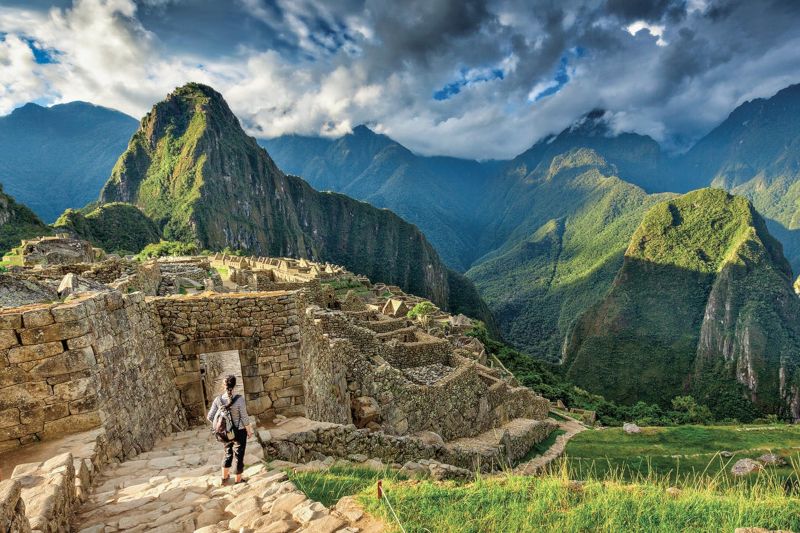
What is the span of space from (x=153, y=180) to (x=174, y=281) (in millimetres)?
172518

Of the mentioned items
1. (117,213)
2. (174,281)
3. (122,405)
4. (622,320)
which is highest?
(117,213)

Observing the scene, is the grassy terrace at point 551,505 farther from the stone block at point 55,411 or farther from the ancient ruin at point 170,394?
the stone block at point 55,411

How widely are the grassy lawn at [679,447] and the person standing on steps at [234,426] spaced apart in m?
15.4

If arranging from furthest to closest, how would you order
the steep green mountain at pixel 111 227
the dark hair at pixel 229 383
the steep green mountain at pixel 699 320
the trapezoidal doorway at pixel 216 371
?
the steep green mountain at pixel 699 320, the steep green mountain at pixel 111 227, the trapezoidal doorway at pixel 216 371, the dark hair at pixel 229 383

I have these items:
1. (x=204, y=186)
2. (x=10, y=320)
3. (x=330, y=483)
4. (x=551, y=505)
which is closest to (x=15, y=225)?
(x=10, y=320)

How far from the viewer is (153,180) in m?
164

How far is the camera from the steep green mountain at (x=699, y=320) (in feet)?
285

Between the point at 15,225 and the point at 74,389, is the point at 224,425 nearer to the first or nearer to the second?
the point at 74,389

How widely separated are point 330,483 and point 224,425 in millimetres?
1559

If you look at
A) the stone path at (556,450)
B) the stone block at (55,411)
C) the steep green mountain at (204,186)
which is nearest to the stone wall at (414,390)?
the stone path at (556,450)

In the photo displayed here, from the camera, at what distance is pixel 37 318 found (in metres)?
5.04

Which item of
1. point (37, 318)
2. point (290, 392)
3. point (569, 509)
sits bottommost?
point (569, 509)

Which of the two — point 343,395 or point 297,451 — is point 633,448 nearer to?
point 343,395

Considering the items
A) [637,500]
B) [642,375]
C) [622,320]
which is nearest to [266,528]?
[637,500]
